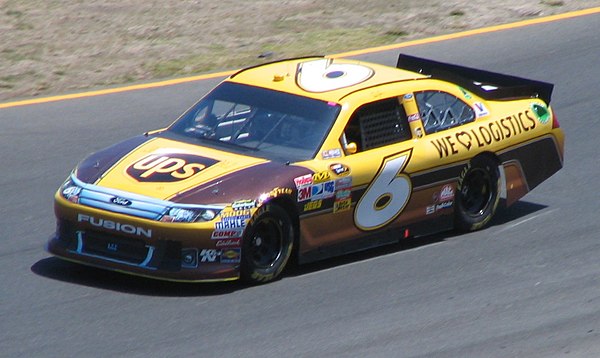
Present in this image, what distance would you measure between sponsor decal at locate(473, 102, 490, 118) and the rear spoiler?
11.7 inches

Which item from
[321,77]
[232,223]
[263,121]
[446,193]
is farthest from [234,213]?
[446,193]

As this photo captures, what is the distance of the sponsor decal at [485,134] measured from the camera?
32.6 ft

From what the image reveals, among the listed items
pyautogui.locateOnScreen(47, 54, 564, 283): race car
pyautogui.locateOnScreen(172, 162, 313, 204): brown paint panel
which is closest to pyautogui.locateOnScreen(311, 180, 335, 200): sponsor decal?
pyautogui.locateOnScreen(47, 54, 564, 283): race car

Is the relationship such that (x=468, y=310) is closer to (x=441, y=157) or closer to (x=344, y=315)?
(x=344, y=315)

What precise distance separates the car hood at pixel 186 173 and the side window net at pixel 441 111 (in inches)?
58.8

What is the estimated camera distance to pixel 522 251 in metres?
9.82

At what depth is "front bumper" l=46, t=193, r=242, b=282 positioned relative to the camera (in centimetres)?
838

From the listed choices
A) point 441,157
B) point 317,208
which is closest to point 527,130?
point 441,157

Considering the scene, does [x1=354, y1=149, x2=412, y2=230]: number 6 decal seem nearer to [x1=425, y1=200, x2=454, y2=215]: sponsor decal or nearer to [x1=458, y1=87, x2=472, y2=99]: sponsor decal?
[x1=425, y1=200, x2=454, y2=215]: sponsor decal

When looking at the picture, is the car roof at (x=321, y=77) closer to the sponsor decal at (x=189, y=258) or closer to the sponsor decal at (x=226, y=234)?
the sponsor decal at (x=226, y=234)

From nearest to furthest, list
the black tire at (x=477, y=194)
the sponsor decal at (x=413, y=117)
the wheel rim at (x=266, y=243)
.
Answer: the wheel rim at (x=266, y=243), the sponsor decal at (x=413, y=117), the black tire at (x=477, y=194)

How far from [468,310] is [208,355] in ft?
6.44

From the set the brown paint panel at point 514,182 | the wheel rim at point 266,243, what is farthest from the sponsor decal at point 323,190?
the brown paint panel at point 514,182

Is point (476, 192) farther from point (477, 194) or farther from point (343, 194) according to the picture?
point (343, 194)
